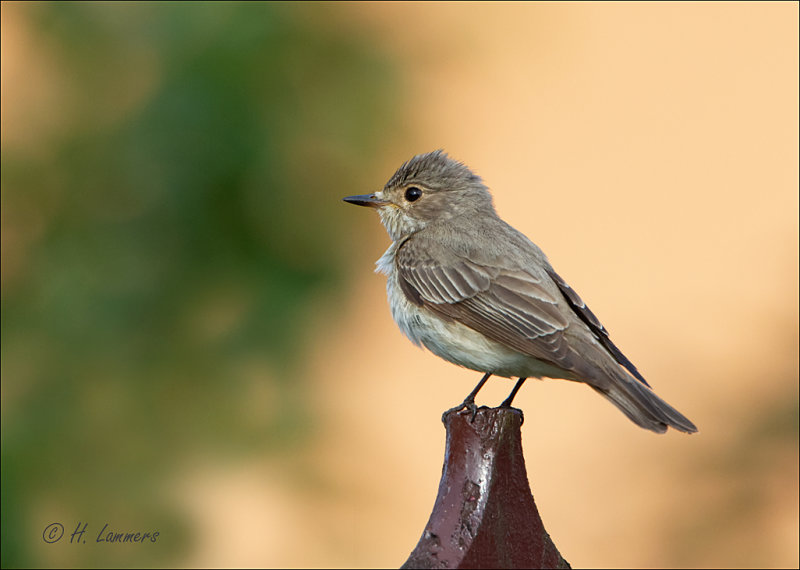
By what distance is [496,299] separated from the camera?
370 centimetres

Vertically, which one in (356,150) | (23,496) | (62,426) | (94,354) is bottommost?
(23,496)

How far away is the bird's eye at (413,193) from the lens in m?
4.50

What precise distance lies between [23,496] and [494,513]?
8.73 feet

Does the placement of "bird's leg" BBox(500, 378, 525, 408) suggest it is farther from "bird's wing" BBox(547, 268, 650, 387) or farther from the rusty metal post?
the rusty metal post

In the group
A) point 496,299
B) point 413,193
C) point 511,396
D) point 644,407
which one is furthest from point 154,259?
point 644,407

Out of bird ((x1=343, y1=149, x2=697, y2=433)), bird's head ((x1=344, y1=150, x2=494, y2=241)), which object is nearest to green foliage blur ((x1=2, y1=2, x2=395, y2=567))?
bird's head ((x1=344, y1=150, x2=494, y2=241))

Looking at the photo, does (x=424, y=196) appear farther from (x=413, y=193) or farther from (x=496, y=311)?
(x=496, y=311)

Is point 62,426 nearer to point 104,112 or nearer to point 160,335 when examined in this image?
point 160,335

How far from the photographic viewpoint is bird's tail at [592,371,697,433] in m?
2.99

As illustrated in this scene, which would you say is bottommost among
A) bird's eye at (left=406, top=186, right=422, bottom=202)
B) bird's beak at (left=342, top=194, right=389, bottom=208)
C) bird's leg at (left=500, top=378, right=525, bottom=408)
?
bird's leg at (left=500, top=378, right=525, bottom=408)

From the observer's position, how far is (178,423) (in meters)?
4.46

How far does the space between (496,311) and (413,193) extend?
1.03 meters

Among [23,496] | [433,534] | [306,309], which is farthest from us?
[306,309]

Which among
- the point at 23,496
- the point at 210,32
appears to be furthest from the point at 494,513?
the point at 210,32
